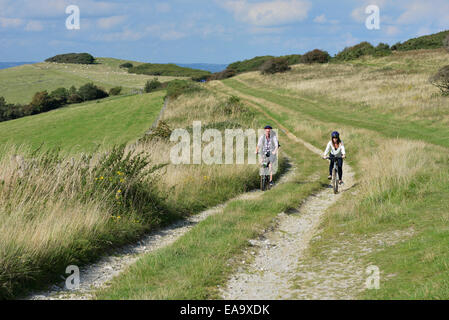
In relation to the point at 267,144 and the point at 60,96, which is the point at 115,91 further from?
the point at 267,144

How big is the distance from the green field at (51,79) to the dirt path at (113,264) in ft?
365

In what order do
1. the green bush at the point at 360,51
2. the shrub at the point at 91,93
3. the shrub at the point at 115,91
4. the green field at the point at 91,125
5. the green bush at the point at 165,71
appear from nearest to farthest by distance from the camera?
the green field at the point at 91,125 → the green bush at the point at 360,51 → the shrub at the point at 91,93 → the shrub at the point at 115,91 → the green bush at the point at 165,71

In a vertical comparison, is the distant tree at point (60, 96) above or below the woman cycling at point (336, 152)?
above

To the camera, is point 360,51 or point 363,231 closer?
point 363,231

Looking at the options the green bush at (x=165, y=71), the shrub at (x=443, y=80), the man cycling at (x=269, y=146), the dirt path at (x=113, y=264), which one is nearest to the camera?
the dirt path at (x=113, y=264)

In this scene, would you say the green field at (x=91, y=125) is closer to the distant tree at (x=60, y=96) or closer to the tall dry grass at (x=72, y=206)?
the distant tree at (x=60, y=96)

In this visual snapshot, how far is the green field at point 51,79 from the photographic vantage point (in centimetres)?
12962

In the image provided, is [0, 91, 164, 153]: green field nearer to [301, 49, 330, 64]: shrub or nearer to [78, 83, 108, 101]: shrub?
[301, 49, 330, 64]: shrub

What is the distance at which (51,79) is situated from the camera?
149375 mm

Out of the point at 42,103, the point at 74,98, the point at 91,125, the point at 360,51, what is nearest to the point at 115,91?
the point at 74,98

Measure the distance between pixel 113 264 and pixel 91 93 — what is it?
109 metres

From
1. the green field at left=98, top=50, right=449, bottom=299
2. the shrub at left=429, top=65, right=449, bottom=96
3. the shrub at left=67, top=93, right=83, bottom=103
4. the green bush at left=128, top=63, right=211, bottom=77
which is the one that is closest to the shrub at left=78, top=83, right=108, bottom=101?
the shrub at left=67, top=93, right=83, bottom=103

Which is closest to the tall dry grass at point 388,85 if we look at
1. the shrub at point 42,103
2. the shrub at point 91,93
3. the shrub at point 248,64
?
the shrub at point 42,103
